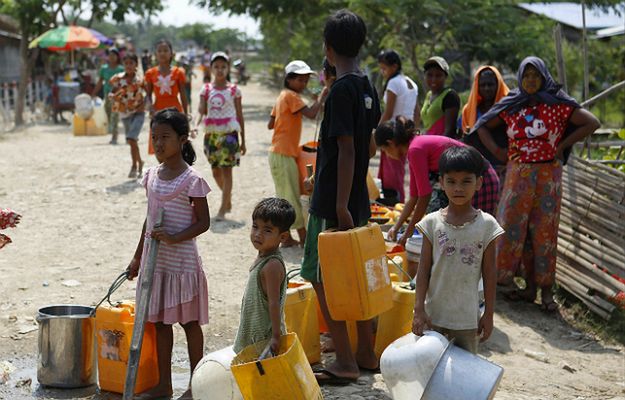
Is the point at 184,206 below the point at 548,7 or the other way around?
below

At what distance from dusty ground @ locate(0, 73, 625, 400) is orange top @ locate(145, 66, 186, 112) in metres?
1.11

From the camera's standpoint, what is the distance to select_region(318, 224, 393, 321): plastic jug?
14.3 feet

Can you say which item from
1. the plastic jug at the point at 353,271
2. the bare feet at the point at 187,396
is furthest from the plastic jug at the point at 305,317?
the bare feet at the point at 187,396

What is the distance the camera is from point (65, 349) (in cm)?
472

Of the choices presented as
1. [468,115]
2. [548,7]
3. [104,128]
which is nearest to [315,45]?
[548,7]

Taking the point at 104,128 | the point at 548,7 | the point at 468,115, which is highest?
the point at 548,7

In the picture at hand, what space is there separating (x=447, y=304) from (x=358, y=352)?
0.94 metres

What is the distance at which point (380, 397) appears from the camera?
179 inches

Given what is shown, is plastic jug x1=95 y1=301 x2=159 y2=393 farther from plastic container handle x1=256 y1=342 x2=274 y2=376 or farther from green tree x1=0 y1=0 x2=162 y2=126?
green tree x1=0 y1=0 x2=162 y2=126

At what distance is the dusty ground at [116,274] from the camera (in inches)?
208

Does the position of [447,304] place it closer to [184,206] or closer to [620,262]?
[184,206]

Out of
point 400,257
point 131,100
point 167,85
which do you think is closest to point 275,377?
point 400,257

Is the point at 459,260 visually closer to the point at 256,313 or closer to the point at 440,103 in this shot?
the point at 256,313

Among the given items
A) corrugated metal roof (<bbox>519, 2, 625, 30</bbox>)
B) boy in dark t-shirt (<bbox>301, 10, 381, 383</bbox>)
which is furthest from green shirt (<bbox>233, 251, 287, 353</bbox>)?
corrugated metal roof (<bbox>519, 2, 625, 30</bbox>)
